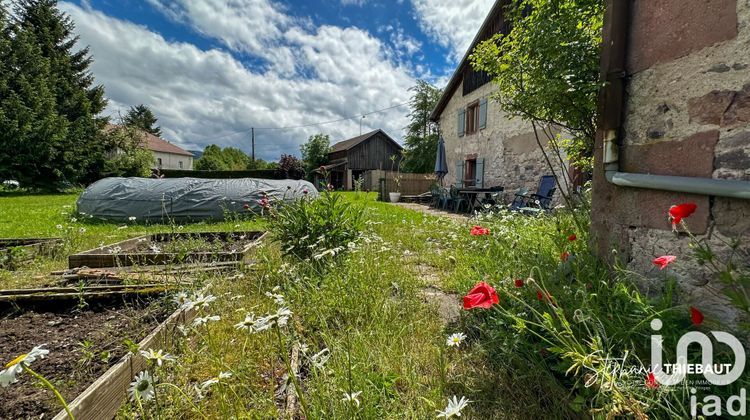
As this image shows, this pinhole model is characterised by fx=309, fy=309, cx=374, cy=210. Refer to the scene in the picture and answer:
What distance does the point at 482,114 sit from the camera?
34.6 feet

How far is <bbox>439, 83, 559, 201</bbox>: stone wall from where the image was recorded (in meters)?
8.23

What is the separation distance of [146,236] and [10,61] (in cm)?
1868

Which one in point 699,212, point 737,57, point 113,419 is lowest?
point 113,419

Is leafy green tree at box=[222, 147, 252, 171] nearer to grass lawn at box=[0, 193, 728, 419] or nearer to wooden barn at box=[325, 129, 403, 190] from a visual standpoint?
wooden barn at box=[325, 129, 403, 190]

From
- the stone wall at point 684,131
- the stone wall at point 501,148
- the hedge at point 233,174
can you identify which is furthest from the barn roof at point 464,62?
the hedge at point 233,174

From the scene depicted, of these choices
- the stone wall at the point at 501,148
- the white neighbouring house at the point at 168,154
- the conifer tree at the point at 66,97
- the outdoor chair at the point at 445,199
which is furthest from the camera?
the white neighbouring house at the point at 168,154

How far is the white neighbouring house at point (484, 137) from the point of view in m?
8.47

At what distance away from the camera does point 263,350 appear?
64.3 inches

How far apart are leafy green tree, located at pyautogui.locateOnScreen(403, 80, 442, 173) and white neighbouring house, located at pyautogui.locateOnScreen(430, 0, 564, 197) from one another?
24.0 ft

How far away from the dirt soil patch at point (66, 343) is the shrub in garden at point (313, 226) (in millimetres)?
1089

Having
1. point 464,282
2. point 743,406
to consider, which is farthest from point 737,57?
point 464,282

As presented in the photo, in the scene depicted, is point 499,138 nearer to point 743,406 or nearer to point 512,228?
point 512,228

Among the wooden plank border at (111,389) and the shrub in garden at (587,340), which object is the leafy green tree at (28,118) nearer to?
the wooden plank border at (111,389)

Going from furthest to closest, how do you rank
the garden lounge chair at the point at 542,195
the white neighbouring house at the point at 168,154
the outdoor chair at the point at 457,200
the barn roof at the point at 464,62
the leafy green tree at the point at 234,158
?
the leafy green tree at the point at 234,158
the white neighbouring house at the point at 168,154
the barn roof at the point at 464,62
the outdoor chair at the point at 457,200
the garden lounge chair at the point at 542,195
